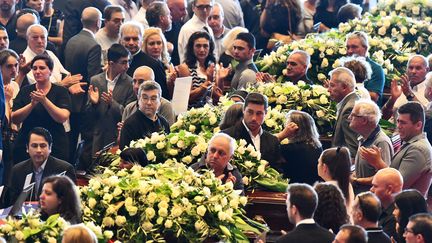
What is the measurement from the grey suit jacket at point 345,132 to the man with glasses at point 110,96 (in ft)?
7.92

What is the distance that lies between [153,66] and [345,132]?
8.53ft

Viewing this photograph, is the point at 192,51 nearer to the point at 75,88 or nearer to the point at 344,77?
the point at 75,88

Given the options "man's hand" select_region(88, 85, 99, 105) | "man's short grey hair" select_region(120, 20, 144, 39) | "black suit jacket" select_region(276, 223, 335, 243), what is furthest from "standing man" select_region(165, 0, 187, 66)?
"black suit jacket" select_region(276, 223, 335, 243)

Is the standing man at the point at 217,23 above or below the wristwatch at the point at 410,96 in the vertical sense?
above

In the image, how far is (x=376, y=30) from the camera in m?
21.5

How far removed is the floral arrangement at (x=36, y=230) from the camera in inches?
488

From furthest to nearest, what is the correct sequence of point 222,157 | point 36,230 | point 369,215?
point 222,157
point 369,215
point 36,230

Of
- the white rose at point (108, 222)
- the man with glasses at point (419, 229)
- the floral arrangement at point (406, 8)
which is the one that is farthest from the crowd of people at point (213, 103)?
the floral arrangement at point (406, 8)

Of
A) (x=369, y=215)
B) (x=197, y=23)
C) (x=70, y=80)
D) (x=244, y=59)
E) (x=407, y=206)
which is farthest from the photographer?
(x=197, y=23)

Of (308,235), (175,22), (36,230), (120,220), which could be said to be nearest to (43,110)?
(175,22)

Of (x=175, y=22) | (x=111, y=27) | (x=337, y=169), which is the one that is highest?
(x=111, y=27)

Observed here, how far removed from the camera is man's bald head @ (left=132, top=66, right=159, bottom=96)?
17.6 meters

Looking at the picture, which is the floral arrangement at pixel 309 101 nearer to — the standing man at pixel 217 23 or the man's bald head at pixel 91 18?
the man's bald head at pixel 91 18

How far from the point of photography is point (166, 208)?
13414 millimetres
